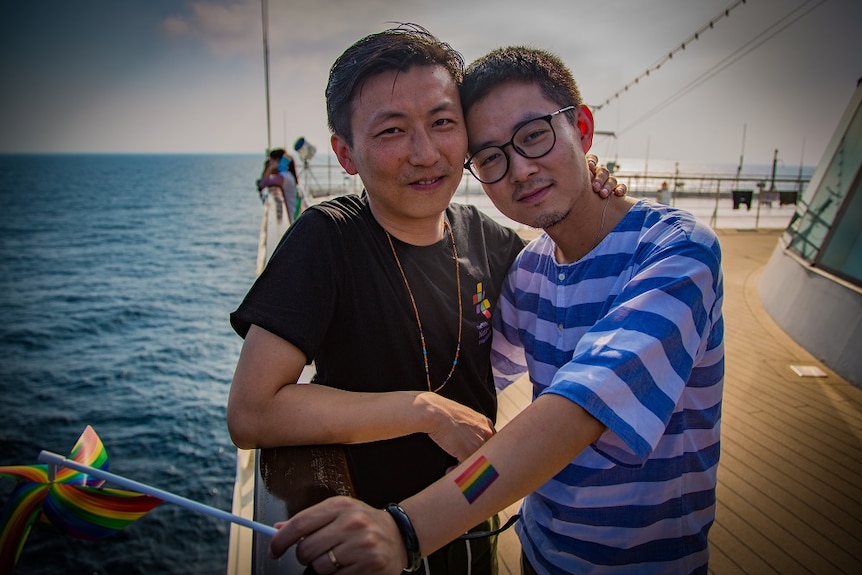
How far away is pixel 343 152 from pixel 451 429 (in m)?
1.12

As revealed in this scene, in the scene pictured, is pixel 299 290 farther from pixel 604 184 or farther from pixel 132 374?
pixel 132 374

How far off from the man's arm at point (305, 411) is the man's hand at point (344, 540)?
1.34ft

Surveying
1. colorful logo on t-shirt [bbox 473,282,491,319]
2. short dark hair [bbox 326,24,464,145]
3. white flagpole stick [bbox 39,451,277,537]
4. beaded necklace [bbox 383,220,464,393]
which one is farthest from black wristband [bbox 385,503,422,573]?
short dark hair [bbox 326,24,464,145]

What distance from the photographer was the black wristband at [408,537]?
0.94 meters

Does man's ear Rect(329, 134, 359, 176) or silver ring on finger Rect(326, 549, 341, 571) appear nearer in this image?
silver ring on finger Rect(326, 549, 341, 571)

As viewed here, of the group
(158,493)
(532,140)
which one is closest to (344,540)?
(158,493)

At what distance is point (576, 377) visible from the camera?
105cm

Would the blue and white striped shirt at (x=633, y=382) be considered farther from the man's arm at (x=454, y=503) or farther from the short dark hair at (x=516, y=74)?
the short dark hair at (x=516, y=74)

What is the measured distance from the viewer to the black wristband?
944 mm

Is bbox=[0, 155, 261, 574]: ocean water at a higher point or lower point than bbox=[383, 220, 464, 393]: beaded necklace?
lower

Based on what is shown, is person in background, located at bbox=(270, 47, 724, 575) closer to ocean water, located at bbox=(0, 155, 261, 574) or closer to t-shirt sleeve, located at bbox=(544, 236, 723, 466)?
t-shirt sleeve, located at bbox=(544, 236, 723, 466)

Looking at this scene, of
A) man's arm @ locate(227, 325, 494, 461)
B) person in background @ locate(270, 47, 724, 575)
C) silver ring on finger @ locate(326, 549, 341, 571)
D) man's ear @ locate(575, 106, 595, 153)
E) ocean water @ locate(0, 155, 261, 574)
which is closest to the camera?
silver ring on finger @ locate(326, 549, 341, 571)

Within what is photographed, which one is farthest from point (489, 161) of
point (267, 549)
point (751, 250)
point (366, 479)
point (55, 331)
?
point (55, 331)

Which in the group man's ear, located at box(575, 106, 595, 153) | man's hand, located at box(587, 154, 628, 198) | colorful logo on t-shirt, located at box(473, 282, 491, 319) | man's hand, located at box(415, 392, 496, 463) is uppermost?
man's ear, located at box(575, 106, 595, 153)
